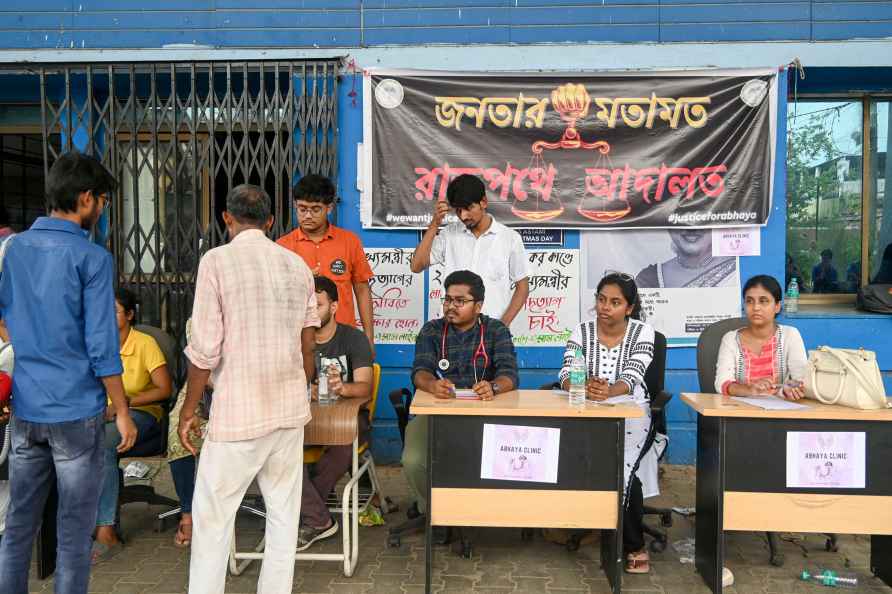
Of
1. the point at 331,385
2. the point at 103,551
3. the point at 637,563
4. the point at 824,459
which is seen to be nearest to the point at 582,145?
the point at 331,385

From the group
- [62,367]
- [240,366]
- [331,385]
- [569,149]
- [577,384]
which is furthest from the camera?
[569,149]


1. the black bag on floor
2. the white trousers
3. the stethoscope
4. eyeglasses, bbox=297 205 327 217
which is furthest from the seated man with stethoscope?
the black bag on floor

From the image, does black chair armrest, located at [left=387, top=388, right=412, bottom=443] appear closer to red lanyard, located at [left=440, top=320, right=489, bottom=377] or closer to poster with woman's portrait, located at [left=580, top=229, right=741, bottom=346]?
red lanyard, located at [left=440, top=320, right=489, bottom=377]

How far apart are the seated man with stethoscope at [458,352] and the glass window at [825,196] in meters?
3.13

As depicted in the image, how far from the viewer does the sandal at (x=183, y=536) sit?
399cm

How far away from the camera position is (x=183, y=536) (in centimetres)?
400

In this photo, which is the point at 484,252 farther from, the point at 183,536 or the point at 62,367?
the point at 62,367

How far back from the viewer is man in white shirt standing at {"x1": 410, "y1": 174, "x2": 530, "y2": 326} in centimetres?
432

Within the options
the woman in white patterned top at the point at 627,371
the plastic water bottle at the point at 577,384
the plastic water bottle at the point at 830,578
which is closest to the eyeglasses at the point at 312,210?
the woman in white patterned top at the point at 627,371

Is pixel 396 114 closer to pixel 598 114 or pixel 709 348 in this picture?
pixel 598 114

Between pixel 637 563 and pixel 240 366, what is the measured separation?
2209 mm

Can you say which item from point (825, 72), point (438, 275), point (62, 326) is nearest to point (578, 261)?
point (438, 275)

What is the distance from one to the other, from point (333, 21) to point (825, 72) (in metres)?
3.70

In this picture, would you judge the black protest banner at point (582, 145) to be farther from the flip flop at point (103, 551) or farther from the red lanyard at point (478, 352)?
the flip flop at point (103, 551)
